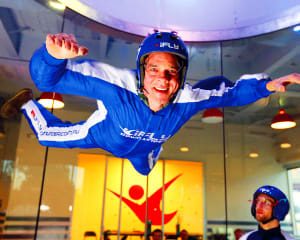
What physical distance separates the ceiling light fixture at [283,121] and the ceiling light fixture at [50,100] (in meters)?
2.72

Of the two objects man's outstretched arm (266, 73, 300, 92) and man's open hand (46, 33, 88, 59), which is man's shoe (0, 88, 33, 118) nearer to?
man's open hand (46, 33, 88, 59)

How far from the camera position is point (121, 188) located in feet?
11.4

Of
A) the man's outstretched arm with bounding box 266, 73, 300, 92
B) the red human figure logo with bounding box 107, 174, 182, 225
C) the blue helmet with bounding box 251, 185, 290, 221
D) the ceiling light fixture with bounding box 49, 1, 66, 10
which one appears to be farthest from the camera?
the ceiling light fixture with bounding box 49, 1, 66, 10

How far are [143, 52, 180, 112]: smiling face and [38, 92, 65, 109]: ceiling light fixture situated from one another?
192 centimetres

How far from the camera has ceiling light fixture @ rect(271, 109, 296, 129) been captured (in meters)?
3.64

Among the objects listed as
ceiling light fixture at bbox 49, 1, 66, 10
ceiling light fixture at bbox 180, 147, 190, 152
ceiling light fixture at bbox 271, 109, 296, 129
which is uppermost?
ceiling light fixture at bbox 49, 1, 66, 10

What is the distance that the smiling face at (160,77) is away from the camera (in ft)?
5.66

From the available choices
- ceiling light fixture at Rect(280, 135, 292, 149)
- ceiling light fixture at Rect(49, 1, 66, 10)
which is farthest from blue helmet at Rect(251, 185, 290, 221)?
ceiling light fixture at Rect(49, 1, 66, 10)

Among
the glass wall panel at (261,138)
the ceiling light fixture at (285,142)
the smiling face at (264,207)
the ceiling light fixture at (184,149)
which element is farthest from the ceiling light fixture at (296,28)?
the smiling face at (264,207)

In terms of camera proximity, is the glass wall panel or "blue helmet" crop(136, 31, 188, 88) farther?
the glass wall panel

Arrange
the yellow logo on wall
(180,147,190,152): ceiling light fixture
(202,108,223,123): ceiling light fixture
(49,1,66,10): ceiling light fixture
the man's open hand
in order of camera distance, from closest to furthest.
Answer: the man's open hand, the yellow logo on wall, (49,1,66,10): ceiling light fixture, (180,147,190,152): ceiling light fixture, (202,108,223,123): ceiling light fixture

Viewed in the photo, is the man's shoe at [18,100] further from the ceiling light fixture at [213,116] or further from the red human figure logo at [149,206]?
the ceiling light fixture at [213,116]

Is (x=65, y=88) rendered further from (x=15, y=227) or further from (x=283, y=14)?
(x=283, y=14)

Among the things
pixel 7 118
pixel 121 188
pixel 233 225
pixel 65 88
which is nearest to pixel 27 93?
pixel 7 118
